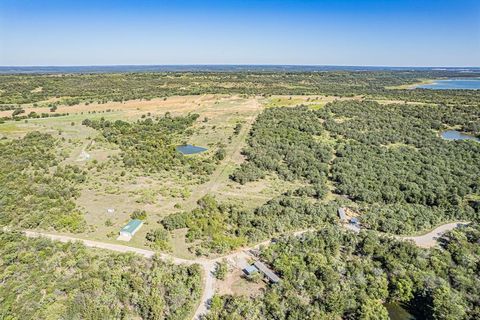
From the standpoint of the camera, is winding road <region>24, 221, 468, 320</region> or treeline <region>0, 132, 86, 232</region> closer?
winding road <region>24, 221, 468, 320</region>

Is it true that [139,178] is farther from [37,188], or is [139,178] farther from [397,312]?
[397,312]

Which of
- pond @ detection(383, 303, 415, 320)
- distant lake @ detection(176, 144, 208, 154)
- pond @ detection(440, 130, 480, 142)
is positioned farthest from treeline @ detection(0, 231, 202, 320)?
pond @ detection(440, 130, 480, 142)

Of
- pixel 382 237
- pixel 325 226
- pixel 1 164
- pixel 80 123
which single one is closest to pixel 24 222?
pixel 1 164

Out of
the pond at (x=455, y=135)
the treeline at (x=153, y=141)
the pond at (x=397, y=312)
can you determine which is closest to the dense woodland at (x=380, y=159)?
the pond at (x=455, y=135)

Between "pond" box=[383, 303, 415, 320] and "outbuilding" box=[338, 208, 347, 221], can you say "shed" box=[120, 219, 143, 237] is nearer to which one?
"outbuilding" box=[338, 208, 347, 221]

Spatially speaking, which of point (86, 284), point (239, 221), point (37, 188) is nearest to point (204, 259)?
point (239, 221)
